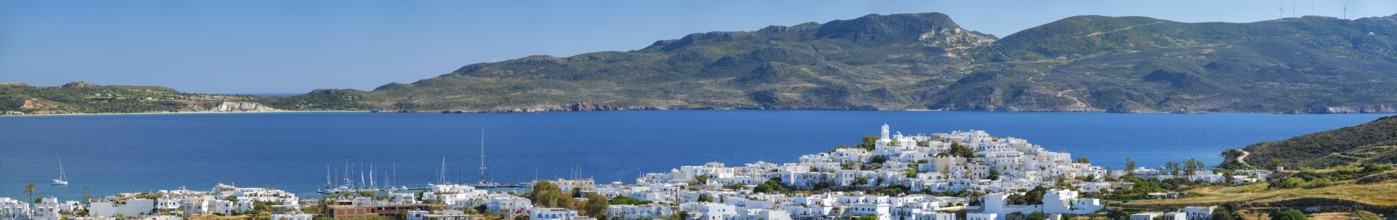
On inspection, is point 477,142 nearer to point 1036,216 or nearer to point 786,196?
point 786,196

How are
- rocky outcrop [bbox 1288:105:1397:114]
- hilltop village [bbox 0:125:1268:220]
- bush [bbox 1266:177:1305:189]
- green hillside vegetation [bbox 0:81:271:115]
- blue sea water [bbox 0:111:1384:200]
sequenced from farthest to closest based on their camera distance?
rocky outcrop [bbox 1288:105:1397:114]
green hillside vegetation [bbox 0:81:271:115]
blue sea water [bbox 0:111:1384:200]
bush [bbox 1266:177:1305:189]
hilltop village [bbox 0:125:1268:220]

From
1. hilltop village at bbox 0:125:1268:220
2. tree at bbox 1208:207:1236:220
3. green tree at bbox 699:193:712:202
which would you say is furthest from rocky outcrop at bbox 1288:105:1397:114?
tree at bbox 1208:207:1236:220

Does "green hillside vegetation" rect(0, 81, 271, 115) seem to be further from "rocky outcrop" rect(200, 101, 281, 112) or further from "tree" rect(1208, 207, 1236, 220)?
"tree" rect(1208, 207, 1236, 220)

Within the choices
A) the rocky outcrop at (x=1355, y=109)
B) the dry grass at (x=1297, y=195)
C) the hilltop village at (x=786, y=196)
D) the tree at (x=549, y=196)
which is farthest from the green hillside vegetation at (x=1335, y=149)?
the rocky outcrop at (x=1355, y=109)

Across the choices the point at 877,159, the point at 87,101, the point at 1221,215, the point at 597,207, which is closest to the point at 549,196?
the point at 597,207

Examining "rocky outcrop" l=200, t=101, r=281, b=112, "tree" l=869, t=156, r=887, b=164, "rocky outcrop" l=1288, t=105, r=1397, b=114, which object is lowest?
"tree" l=869, t=156, r=887, b=164

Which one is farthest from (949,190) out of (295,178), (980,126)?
(980,126)

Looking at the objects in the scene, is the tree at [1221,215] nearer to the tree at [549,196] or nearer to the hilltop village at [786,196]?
the hilltop village at [786,196]

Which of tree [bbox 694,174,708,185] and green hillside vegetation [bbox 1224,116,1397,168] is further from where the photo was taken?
green hillside vegetation [bbox 1224,116,1397,168]
